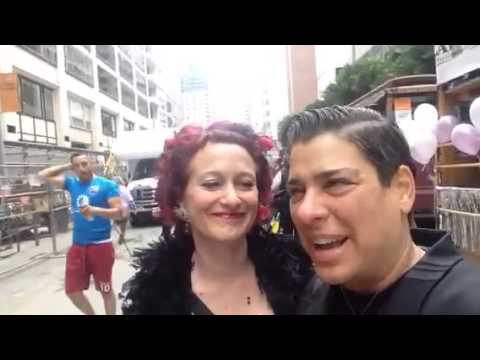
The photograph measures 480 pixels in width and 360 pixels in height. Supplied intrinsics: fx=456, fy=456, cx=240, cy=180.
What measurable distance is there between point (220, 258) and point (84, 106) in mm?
1838

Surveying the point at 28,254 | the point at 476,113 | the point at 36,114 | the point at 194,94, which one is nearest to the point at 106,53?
the point at 194,94

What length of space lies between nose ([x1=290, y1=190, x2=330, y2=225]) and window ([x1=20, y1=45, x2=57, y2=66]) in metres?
0.93

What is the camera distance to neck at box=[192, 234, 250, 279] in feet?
2.87

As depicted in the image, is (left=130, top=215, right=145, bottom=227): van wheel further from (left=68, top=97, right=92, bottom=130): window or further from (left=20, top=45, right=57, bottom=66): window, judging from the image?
(left=20, top=45, right=57, bottom=66): window

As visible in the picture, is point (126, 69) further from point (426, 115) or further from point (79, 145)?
point (426, 115)

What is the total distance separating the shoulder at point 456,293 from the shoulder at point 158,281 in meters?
0.46

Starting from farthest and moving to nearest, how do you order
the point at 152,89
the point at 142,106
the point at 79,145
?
the point at 152,89 < the point at 142,106 < the point at 79,145

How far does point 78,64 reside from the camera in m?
1.69

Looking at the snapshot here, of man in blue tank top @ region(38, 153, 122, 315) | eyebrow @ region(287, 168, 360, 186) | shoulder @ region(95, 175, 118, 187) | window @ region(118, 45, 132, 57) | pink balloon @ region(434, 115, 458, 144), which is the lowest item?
man in blue tank top @ region(38, 153, 122, 315)

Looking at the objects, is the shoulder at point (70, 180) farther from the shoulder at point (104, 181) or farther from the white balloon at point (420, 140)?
the white balloon at point (420, 140)

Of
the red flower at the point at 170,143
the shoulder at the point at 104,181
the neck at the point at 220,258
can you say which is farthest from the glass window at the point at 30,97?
the neck at the point at 220,258

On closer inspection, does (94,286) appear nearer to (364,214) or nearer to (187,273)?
(187,273)

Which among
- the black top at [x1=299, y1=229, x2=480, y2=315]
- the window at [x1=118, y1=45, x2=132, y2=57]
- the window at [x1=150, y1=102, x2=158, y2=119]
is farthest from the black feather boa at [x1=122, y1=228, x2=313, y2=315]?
the window at [x1=150, y1=102, x2=158, y2=119]

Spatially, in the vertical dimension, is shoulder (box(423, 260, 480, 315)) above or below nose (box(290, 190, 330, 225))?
below
